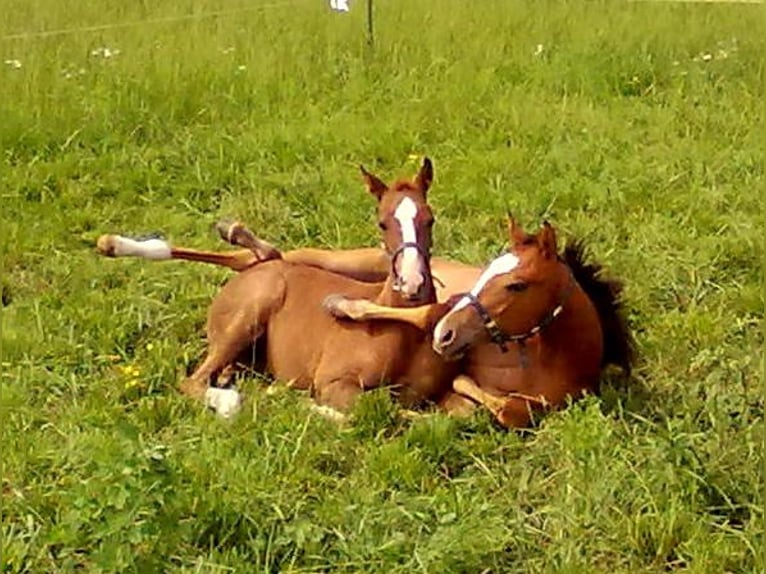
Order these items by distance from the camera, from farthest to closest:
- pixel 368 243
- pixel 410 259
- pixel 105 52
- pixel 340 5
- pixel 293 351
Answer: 1. pixel 340 5
2. pixel 105 52
3. pixel 368 243
4. pixel 293 351
5. pixel 410 259

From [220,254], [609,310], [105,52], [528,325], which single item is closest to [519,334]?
[528,325]

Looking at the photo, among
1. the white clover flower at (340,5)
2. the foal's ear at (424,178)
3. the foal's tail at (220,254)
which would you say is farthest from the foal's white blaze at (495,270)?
the white clover flower at (340,5)

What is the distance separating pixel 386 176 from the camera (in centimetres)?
749

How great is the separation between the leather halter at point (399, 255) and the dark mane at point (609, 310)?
0.53 metres

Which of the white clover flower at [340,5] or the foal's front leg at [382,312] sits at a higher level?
the white clover flower at [340,5]

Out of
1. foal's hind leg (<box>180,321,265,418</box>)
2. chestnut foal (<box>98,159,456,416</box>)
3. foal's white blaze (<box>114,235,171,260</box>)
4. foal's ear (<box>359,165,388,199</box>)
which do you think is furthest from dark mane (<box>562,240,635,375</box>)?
foal's white blaze (<box>114,235,171,260</box>)

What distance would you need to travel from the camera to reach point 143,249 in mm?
5336

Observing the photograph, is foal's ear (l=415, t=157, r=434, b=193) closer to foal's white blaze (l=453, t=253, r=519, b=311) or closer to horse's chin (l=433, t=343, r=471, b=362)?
foal's white blaze (l=453, t=253, r=519, b=311)

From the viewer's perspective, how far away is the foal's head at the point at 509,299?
4.44 metres

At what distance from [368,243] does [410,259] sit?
179cm

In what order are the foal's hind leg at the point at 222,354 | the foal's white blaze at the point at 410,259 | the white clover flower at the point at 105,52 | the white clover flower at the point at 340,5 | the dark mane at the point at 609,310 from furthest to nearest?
1. the white clover flower at the point at 340,5
2. the white clover flower at the point at 105,52
3. the foal's hind leg at the point at 222,354
4. the dark mane at the point at 609,310
5. the foal's white blaze at the point at 410,259

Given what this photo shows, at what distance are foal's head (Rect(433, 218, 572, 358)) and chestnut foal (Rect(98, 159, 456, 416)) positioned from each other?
0.73ft

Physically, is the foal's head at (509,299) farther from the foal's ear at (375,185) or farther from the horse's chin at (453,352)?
the foal's ear at (375,185)

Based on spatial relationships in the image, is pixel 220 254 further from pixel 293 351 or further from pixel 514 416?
pixel 514 416
